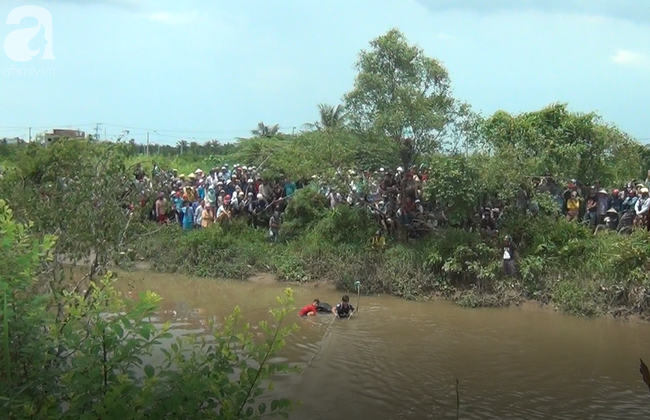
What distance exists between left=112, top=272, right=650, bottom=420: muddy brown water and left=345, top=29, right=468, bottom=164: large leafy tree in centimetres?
431

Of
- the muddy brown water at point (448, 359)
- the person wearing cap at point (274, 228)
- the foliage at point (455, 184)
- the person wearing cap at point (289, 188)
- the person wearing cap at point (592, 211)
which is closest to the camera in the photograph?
the muddy brown water at point (448, 359)

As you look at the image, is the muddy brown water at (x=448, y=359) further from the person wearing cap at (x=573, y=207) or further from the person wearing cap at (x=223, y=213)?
the person wearing cap at (x=223, y=213)

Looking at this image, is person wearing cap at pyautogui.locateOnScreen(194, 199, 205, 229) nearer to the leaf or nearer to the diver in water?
the diver in water

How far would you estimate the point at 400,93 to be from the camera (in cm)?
1827

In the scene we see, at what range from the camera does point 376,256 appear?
1841cm

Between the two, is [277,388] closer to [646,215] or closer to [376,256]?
[376,256]

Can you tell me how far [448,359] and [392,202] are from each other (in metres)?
7.14

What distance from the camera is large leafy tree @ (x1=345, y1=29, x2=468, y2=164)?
1839cm

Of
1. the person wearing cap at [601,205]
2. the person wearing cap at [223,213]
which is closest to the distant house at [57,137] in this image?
the person wearing cap at [223,213]

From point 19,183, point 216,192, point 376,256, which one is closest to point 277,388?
point 19,183

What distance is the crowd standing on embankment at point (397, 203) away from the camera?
1798 centimetres

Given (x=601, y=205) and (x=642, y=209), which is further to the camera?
(x=601, y=205)

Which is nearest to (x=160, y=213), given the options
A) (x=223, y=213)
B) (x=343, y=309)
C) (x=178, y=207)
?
(x=178, y=207)

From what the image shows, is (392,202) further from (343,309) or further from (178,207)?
(178,207)
